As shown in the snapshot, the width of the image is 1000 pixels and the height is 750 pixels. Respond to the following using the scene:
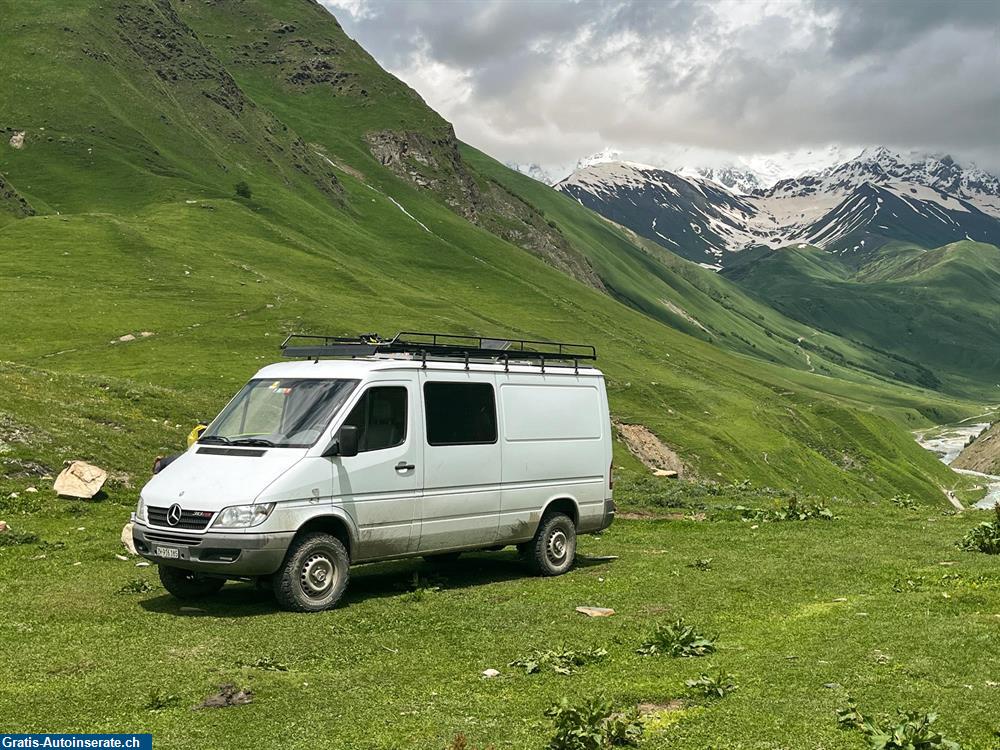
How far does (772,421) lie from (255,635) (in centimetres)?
10546

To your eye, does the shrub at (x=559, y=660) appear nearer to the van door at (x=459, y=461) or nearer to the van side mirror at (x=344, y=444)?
the van side mirror at (x=344, y=444)

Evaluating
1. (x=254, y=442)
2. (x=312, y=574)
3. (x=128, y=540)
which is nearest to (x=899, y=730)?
(x=312, y=574)

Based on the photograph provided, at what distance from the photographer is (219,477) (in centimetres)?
1488

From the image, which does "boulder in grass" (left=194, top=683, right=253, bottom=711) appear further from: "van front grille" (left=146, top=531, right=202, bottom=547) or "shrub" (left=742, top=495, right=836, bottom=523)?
"shrub" (left=742, top=495, right=836, bottom=523)

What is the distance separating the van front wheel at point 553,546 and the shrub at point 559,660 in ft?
21.1

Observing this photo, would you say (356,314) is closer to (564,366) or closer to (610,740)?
(564,366)

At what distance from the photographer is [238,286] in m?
85.0

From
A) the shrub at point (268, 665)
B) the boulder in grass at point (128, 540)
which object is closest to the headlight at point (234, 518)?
the shrub at point (268, 665)

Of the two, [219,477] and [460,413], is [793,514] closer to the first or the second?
[460,413]

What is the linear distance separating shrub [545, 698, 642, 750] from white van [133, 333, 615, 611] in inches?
267

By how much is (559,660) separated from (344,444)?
544 centimetres

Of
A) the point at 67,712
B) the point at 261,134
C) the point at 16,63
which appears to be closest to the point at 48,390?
the point at 67,712

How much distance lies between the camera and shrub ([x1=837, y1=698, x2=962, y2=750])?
8.37 m

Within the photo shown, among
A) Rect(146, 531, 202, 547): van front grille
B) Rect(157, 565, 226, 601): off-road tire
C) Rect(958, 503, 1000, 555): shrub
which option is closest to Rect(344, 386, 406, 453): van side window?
Rect(146, 531, 202, 547): van front grille
